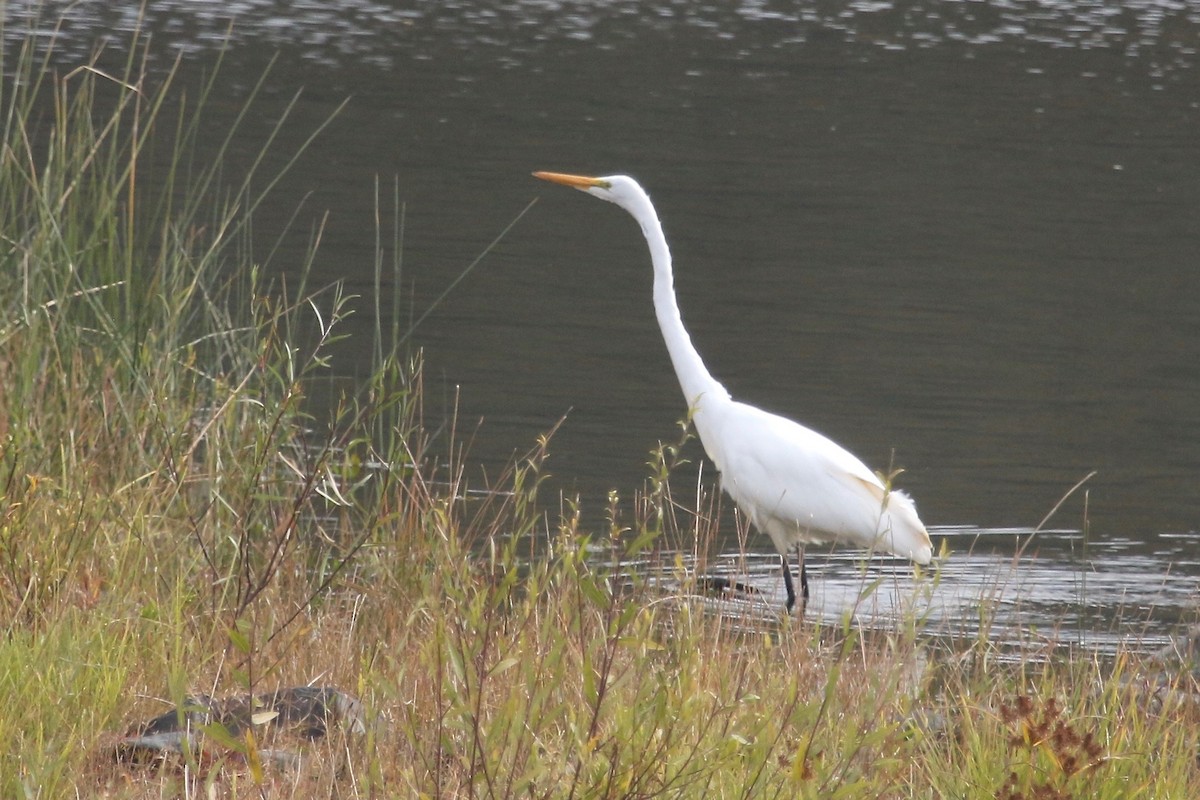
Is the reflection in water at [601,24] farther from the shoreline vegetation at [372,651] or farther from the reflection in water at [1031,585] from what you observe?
the shoreline vegetation at [372,651]

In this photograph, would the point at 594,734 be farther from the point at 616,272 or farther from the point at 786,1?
the point at 786,1

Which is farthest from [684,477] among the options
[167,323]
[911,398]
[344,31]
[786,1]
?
[786,1]

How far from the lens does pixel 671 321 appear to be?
4.86 meters

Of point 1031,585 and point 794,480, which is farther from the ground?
point 794,480

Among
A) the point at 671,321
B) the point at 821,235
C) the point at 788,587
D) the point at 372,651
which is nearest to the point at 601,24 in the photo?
the point at 821,235

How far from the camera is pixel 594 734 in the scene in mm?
1860

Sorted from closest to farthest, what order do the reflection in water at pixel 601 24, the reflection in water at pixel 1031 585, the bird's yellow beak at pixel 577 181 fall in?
the reflection in water at pixel 1031 585 → the bird's yellow beak at pixel 577 181 → the reflection in water at pixel 601 24

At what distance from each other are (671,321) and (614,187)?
1.42 ft

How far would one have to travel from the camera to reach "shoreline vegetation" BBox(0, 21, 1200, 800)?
1909 millimetres

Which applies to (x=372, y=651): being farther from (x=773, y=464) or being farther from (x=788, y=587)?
(x=773, y=464)

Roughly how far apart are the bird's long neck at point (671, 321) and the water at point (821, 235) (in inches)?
26.6

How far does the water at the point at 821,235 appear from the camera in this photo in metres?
6.03

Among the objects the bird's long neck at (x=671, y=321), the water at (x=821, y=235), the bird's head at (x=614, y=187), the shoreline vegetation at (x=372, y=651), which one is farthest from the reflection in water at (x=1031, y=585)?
the bird's head at (x=614, y=187)

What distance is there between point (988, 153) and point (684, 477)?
6955 millimetres
